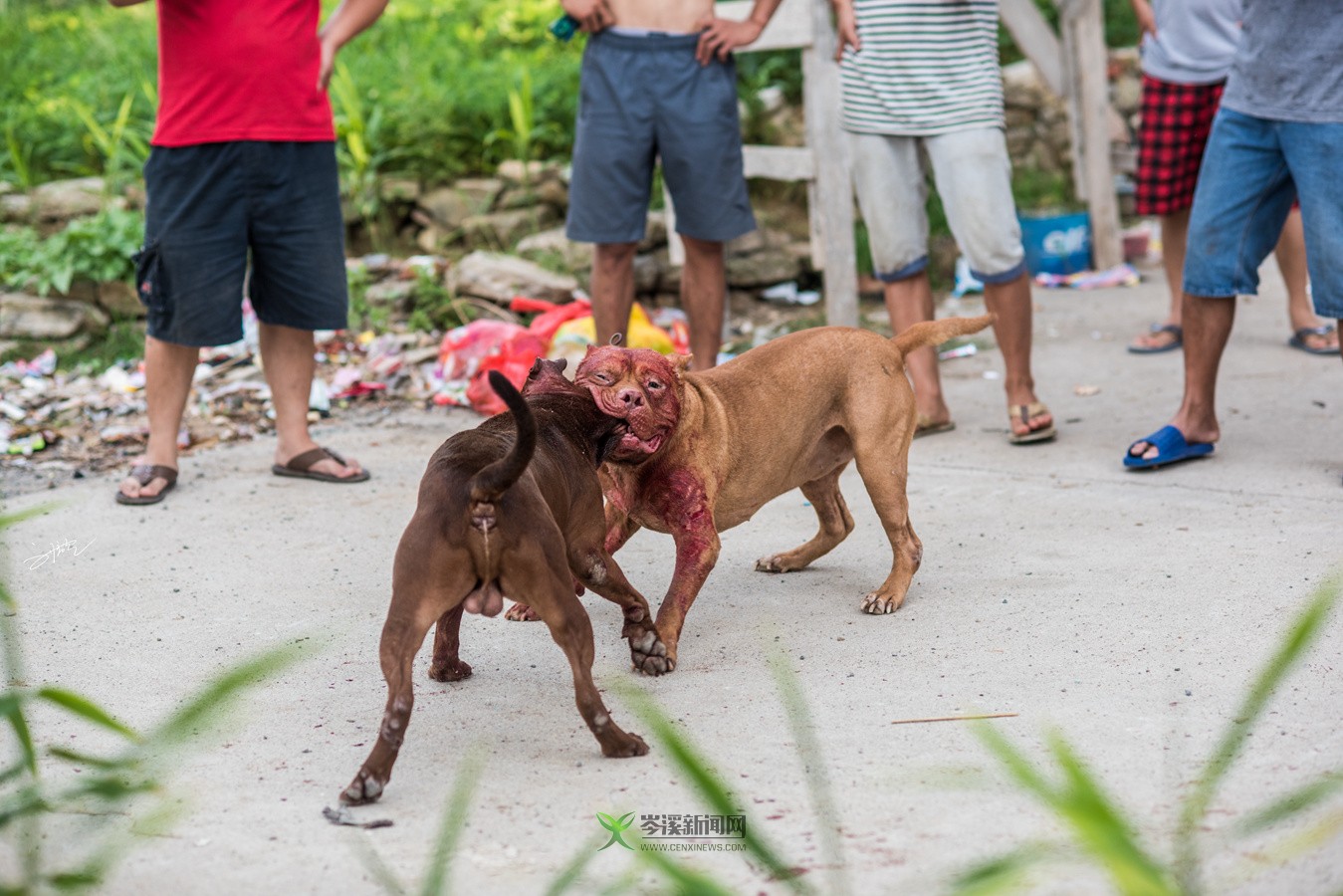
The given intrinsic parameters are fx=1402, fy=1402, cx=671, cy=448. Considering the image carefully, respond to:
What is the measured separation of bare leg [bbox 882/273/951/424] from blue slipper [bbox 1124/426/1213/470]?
85 centimetres

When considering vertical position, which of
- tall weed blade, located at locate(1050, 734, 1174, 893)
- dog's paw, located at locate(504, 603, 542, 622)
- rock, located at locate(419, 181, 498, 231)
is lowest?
dog's paw, located at locate(504, 603, 542, 622)

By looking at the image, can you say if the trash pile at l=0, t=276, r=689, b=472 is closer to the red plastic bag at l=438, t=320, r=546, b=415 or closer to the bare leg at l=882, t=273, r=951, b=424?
the red plastic bag at l=438, t=320, r=546, b=415

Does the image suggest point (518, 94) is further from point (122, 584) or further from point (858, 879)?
point (858, 879)

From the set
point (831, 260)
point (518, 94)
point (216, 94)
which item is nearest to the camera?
point (216, 94)

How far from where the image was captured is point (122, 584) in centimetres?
429

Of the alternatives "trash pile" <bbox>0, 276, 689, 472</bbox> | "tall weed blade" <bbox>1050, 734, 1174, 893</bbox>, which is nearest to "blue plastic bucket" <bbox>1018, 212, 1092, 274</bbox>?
"trash pile" <bbox>0, 276, 689, 472</bbox>

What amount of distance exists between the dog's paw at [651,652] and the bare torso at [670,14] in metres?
3.15

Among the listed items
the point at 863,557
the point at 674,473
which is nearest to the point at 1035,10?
the point at 863,557

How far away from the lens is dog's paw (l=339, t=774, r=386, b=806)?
2789 millimetres

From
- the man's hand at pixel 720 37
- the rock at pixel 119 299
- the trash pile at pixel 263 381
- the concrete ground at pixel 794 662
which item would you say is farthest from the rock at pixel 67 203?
the man's hand at pixel 720 37

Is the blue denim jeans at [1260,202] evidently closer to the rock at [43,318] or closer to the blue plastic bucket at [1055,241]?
the blue plastic bucket at [1055,241]

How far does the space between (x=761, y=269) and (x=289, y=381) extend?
3.43 meters

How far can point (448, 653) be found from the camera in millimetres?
3467

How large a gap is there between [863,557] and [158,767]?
223cm
